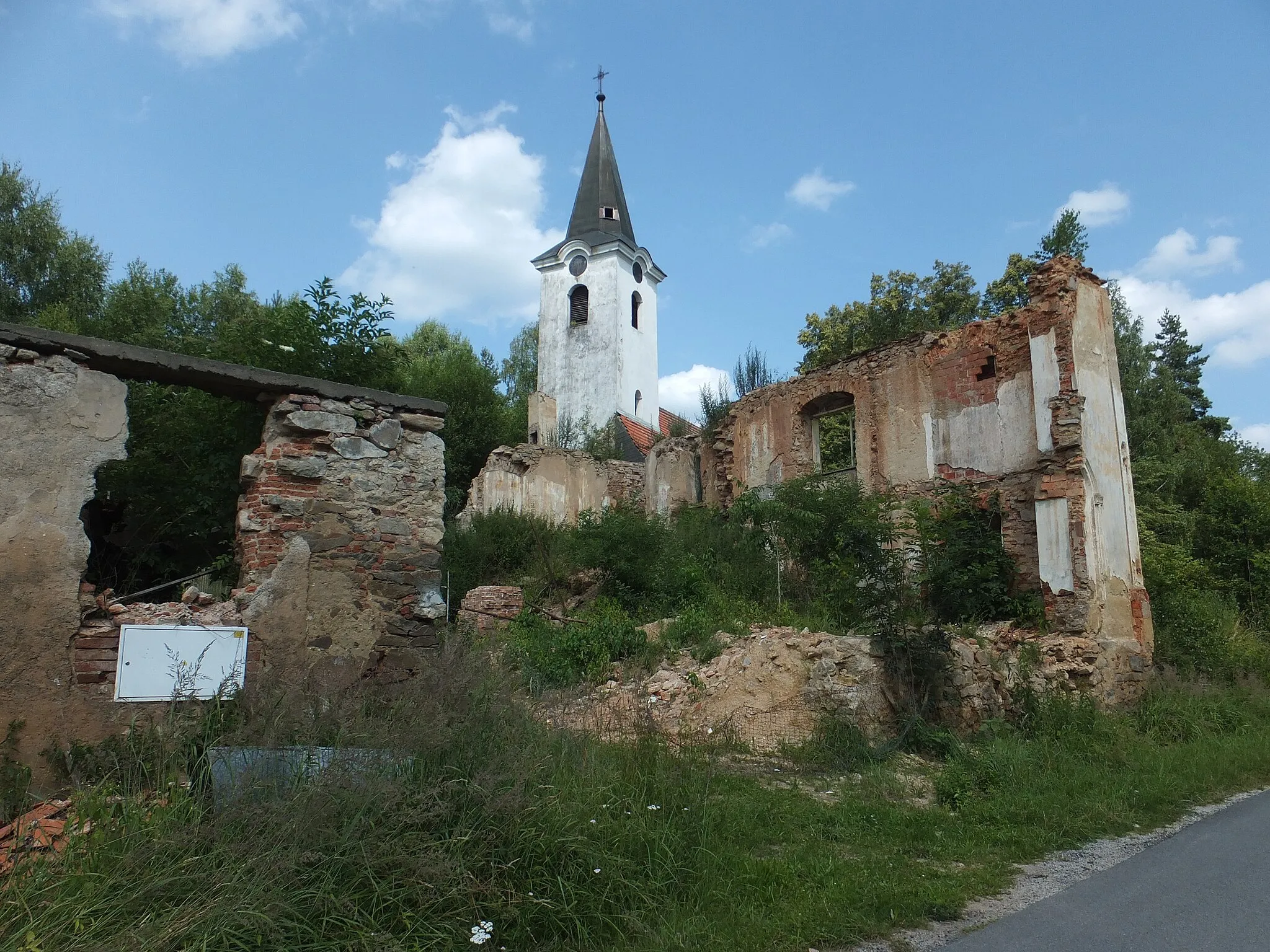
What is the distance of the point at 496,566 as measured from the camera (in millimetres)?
18188

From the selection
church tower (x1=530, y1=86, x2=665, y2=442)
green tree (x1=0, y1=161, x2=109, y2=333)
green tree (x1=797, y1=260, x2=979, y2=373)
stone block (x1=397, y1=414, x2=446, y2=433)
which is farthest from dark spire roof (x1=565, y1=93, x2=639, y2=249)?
stone block (x1=397, y1=414, x2=446, y2=433)

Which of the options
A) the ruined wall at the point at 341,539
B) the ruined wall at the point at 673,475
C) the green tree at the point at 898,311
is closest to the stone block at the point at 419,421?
the ruined wall at the point at 341,539

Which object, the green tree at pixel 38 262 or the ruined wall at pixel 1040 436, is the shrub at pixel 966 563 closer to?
the ruined wall at pixel 1040 436

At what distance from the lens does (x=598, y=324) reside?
36375 millimetres

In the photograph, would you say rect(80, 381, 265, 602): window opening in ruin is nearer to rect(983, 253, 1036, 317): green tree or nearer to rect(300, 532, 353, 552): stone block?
rect(300, 532, 353, 552): stone block

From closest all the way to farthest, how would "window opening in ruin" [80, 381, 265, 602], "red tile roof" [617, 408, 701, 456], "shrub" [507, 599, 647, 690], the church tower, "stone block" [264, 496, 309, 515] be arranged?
1. "stone block" [264, 496, 309, 515]
2. "window opening in ruin" [80, 381, 265, 602]
3. "shrub" [507, 599, 647, 690]
4. "red tile roof" [617, 408, 701, 456]
5. the church tower

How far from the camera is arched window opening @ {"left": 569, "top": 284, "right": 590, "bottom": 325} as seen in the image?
3719 cm

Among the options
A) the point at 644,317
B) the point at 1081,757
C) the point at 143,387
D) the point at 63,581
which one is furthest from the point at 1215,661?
the point at 644,317

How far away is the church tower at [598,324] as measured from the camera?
35.5 meters

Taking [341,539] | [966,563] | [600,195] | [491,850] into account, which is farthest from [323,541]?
[600,195]

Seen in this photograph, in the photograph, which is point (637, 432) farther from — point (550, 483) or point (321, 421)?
point (321, 421)

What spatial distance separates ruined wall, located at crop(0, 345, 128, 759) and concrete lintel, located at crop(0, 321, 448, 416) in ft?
0.35

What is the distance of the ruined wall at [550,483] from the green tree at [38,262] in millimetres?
11708

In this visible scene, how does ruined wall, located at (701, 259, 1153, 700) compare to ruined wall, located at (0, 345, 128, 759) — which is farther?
ruined wall, located at (701, 259, 1153, 700)
